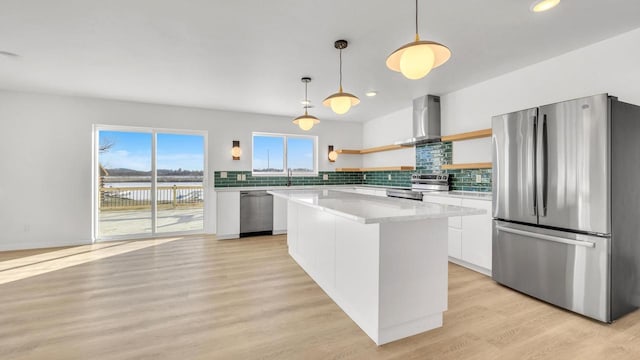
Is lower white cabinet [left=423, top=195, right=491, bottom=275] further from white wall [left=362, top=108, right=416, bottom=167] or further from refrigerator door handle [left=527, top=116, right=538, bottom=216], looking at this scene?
white wall [left=362, top=108, right=416, bottom=167]

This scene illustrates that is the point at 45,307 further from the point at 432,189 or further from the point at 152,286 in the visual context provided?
the point at 432,189

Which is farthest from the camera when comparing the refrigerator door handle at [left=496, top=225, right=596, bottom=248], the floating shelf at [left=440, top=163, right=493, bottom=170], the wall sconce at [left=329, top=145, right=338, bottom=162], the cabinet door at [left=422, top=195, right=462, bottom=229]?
the wall sconce at [left=329, top=145, right=338, bottom=162]

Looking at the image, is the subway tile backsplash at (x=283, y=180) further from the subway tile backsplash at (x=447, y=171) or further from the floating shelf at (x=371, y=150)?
the subway tile backsplash at (x=447, y=171)

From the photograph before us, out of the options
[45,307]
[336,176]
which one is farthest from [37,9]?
[336,176]

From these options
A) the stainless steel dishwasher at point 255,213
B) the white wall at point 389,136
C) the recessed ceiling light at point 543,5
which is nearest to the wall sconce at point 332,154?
the white wall at point 389,136

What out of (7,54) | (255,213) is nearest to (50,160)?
(7,54)

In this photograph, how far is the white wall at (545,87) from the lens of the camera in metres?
2.49

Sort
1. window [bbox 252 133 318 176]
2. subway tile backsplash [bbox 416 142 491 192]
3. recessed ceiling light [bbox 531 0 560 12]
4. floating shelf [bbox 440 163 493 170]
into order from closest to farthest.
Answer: recessed ceiling light [bbox 531 0 560 12], floating shelf [bbox 440 163 493 170], subway tile backsplash [bbox 416 142 491 192], window [bbox 252 133 318 176]

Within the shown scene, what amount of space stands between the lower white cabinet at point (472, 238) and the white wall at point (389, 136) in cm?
181

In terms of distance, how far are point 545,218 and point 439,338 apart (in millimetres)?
1511

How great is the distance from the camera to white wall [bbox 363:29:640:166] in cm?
249

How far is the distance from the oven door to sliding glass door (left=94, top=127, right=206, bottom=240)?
491 cm

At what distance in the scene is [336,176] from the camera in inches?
256

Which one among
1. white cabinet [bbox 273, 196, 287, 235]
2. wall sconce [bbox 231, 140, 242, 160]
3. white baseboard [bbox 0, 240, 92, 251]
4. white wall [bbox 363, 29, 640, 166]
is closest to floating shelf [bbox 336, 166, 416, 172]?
white wall [bbox 363, 29, 640, 166]
